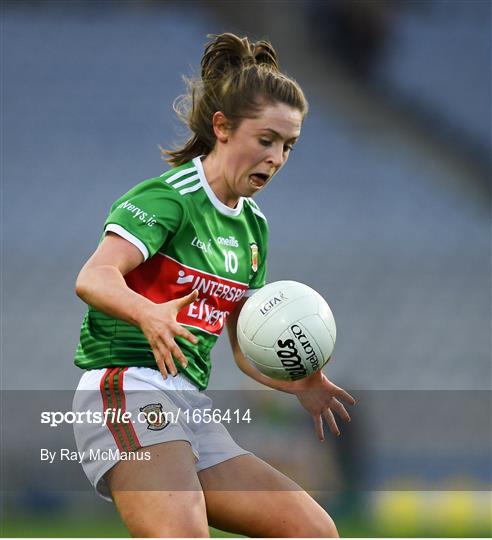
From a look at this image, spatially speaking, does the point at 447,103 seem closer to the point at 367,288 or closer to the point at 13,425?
the point at 367,288

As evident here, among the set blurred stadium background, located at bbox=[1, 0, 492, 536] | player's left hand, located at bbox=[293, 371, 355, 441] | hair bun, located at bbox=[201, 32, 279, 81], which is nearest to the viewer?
hair bun, located at bbox=[201, 32, 279, 81]

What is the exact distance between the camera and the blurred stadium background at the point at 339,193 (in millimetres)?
8188

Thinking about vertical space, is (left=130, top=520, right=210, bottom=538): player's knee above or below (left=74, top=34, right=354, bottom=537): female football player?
below

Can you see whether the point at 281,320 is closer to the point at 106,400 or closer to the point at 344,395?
the point at 344,395

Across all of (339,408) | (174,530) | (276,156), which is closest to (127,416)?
(174,530)

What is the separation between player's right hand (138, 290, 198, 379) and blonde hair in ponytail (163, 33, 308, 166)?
94 cm

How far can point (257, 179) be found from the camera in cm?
309

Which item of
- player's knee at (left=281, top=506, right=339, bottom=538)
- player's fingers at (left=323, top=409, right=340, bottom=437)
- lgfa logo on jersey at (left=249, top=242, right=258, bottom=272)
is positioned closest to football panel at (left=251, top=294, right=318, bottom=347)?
lgfa logo on jersey at (left=249, top=242, right=258, bottom=272)

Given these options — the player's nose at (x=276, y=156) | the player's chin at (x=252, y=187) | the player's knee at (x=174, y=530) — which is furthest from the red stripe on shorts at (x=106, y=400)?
the player's nose at (x=276, y=156)

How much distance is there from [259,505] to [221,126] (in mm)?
1353

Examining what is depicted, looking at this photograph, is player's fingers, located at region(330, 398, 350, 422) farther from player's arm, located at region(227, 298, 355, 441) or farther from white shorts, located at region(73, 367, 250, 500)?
white shorts, located at region(73, 367, 250, 500)

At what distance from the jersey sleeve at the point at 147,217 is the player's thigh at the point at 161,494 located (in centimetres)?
64

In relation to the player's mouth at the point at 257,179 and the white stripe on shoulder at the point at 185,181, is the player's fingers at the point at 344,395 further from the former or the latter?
the white stripe on shoulder at the point at 185,181

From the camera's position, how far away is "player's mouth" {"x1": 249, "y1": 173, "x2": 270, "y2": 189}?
3.08 meters
